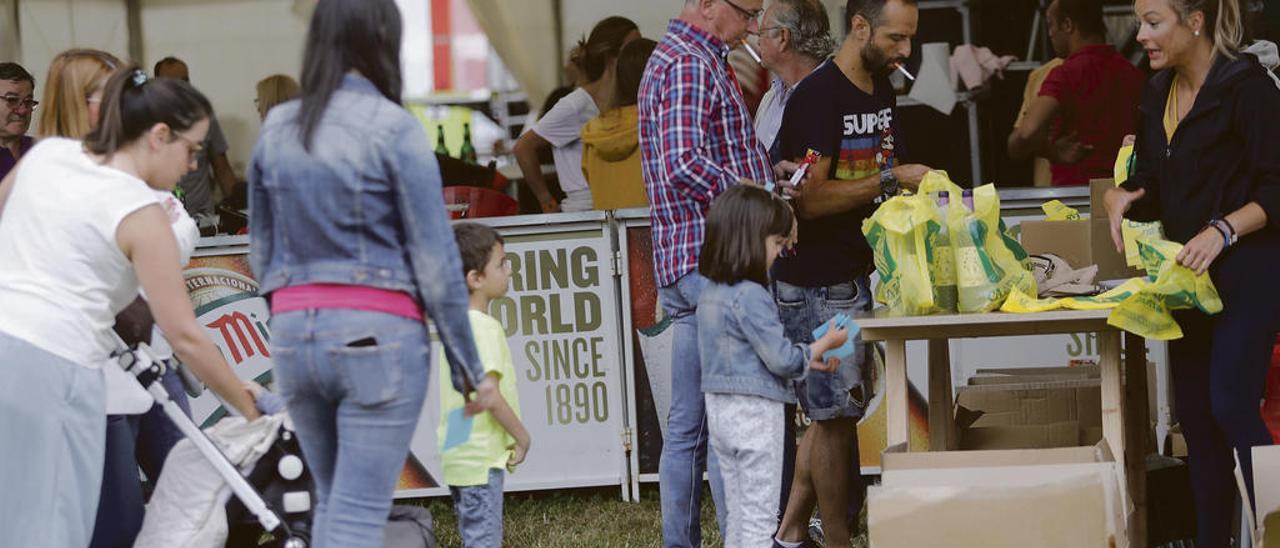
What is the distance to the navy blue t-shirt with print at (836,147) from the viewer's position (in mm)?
4988

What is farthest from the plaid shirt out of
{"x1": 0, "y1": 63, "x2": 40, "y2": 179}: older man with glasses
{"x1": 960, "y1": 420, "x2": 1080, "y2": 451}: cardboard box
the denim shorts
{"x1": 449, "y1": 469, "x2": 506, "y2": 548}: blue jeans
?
{"x1": 0, "y1": 63, "x2": 40, "y2": 179}: older man with glasses

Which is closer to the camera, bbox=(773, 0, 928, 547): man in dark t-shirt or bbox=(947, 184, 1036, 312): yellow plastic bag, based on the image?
bbox=(947, 184, 1036, 312): yellow plastic bag

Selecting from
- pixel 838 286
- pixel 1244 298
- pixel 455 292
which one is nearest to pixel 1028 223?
pixel 838 286

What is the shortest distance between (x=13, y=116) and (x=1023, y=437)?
349 cm

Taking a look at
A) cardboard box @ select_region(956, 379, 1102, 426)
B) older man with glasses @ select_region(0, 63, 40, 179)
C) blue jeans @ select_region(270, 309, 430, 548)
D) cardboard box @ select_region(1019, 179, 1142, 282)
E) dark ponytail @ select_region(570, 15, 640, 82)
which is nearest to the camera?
blue jeans @ select_region(270, 309, 430, 548)

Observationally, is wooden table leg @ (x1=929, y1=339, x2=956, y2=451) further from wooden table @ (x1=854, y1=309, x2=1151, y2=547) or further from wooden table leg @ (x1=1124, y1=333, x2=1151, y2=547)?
wooden table leg @ (x1=1124, y1=333, x2=1151, y2=547)

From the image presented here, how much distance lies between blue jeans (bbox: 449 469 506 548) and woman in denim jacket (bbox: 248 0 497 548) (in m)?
1.23

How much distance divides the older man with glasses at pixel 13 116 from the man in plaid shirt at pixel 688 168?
7.75ft

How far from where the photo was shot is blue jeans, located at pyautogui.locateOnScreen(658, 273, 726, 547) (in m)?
4.75

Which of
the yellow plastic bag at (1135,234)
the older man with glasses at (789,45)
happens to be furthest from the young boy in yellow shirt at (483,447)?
the yellow plastic bag at (1135,234)

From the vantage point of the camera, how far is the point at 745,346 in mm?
4496

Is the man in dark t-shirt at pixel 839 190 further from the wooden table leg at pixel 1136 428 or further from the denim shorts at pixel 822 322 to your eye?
the wooden table leg at pixel 1136 428

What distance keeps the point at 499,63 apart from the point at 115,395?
6.74m

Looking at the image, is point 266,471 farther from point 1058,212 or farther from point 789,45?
point 1058,212
